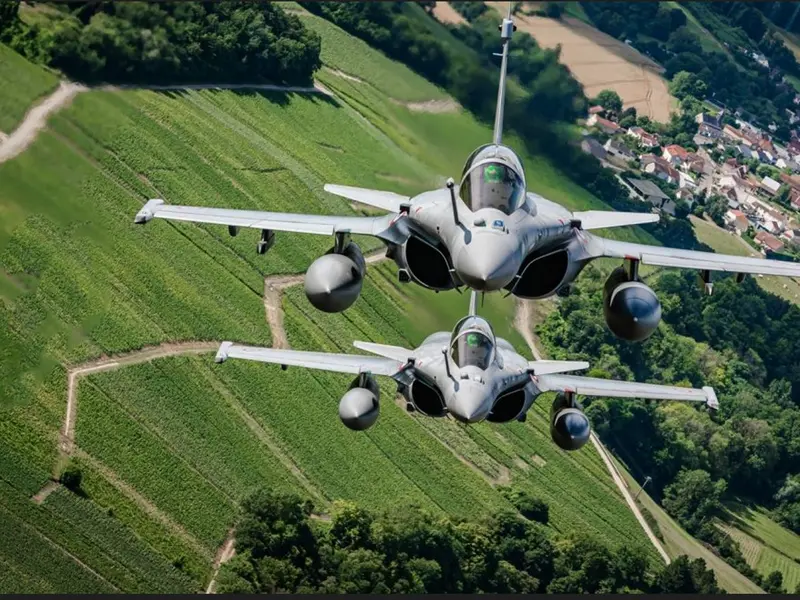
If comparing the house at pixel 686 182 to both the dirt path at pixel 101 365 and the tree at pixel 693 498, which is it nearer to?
the tree at pixel 693 498

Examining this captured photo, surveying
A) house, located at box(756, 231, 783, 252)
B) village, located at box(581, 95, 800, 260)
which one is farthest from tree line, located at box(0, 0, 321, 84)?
house, located at box(756, 231, 783, 252)

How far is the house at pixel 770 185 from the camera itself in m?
73.6

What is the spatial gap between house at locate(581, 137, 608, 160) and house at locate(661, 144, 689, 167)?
8.34 metres

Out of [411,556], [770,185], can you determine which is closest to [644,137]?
[770,185]

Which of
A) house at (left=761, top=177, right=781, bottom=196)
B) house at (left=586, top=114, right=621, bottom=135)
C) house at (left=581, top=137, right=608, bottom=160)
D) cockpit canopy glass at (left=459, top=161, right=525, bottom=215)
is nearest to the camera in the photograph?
cockpit canopy glass at (left=459, top=161, right=525, bottom=215)

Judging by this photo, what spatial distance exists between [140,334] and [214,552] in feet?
25.7

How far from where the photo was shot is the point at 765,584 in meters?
51.5

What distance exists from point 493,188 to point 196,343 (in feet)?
67.7

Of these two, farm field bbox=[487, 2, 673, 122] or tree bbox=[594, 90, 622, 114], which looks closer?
farm field bbox=[487, 2, 673, 122]

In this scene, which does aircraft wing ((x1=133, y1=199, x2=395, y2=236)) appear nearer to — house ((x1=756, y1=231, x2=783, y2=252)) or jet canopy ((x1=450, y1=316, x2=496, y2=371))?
jet canopy ((x1=450, y1=316, x2=496, y2=371))

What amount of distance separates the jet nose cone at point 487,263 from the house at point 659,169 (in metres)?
44.9

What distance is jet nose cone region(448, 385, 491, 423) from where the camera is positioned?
1182 inches

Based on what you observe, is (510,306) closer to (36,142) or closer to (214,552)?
(214,552)

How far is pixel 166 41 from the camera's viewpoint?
5259 centimetres
